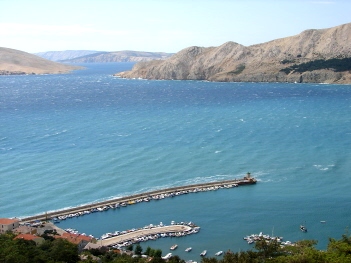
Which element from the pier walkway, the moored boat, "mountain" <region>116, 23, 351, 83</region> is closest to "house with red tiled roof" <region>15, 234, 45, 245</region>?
the pier walkway

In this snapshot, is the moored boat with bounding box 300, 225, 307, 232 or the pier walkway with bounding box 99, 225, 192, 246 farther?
the moored boat with bounding box 300, 225, 307, 232

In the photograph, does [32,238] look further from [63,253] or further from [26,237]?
[63,253]

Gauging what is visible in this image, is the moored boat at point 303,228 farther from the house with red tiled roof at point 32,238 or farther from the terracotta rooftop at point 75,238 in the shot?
the house with red tiled roof at point 32,238

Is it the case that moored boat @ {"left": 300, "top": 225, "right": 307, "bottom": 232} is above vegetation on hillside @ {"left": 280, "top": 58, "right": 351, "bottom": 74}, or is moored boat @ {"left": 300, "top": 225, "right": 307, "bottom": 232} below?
Answer: below

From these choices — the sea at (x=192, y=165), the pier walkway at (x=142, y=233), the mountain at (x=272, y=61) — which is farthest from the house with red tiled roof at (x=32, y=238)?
the mountain at (x=272, y=61)

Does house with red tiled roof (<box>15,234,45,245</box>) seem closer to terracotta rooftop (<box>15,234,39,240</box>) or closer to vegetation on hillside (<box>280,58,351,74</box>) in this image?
terracotta rooftop (<box>15,234,39,240</box>)

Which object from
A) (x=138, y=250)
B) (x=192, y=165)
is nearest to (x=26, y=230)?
(x=138, y=250)

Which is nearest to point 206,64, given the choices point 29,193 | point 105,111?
point 105,111

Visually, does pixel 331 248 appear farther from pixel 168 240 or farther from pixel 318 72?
pixel 318 72
